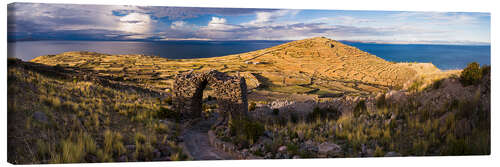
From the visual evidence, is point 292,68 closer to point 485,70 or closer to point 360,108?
point 360,108

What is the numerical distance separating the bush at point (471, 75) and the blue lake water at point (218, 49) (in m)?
0.18

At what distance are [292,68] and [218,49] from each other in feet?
Result: 9.29

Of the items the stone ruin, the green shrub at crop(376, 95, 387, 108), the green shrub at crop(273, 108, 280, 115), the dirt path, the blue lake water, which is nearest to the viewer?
the dirt path

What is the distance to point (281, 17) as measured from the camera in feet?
26.8

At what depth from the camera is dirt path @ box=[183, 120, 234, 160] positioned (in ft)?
22.8

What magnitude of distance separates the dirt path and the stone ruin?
79 cm

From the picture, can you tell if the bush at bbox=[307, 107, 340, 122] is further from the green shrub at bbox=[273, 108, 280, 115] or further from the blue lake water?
the blue lake water

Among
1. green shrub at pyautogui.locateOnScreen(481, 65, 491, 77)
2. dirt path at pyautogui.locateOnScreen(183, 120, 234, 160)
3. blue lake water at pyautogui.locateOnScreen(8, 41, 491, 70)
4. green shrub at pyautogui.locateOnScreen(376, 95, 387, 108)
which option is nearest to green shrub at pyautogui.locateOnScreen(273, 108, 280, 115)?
dirt path at pyautogui.locateOnScreen(183, 120, 234, 160)

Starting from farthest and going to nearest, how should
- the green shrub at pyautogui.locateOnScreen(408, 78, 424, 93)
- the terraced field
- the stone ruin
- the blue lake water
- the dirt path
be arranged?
the stone ruin → the terraced field → the green shrub at pyautogui.locateOnScreen(408, 78, 424, 93) → the blue lake water → the dirt path

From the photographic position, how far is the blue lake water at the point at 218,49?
23.4 feet

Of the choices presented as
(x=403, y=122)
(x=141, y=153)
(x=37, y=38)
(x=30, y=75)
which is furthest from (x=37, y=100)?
(x=403, y=122)

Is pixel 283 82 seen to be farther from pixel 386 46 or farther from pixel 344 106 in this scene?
pixel 386 46

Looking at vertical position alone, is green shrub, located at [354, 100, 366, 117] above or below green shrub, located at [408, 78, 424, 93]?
below

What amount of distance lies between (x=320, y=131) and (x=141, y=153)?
484cm
